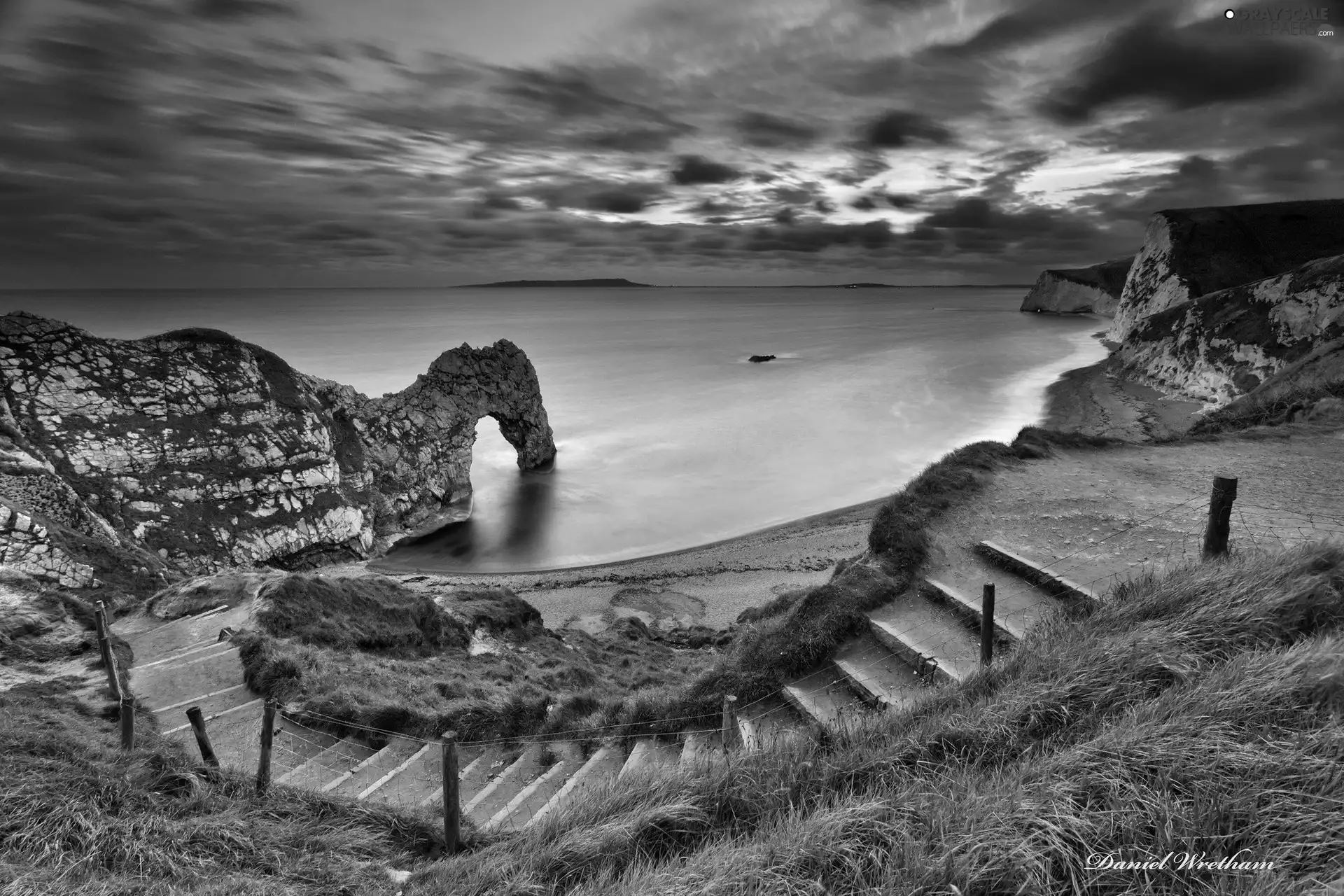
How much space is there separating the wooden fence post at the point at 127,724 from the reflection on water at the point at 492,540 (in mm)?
18924

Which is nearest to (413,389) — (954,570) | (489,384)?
(489,384)

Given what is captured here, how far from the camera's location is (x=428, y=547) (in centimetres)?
2658

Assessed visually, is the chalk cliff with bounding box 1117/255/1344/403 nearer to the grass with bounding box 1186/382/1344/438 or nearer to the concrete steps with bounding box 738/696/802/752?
the grass with bounding box 1186/382/1344/438

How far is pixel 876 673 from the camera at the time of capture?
285 inches

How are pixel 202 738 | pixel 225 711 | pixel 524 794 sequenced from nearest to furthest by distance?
pixel 202 738 < pixel 524 794 < pixel 225 711

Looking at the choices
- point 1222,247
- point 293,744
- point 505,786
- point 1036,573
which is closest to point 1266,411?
point 1036,573

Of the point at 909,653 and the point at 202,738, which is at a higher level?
the point at 909,653

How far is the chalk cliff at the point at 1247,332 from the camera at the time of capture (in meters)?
35.5

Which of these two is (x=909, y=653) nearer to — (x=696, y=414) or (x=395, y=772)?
(x=395, y=772)

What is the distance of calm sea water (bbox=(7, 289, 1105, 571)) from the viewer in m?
28.6

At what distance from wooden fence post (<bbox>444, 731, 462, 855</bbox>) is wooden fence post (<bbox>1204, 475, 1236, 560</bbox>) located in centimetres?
Result: 798

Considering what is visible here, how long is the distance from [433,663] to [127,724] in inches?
222

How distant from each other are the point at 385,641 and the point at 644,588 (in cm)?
981

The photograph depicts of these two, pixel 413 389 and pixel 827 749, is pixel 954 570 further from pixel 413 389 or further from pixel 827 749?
pixel 413 389
